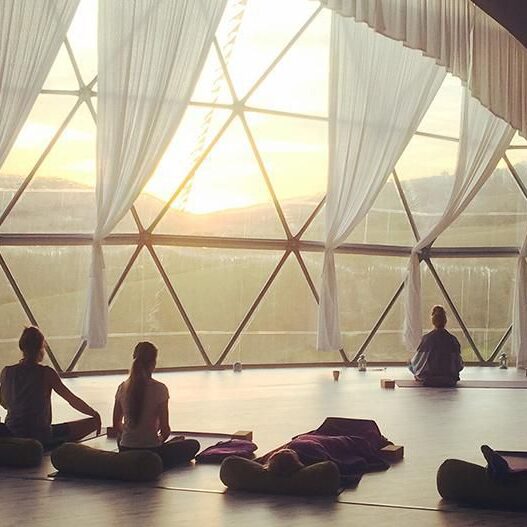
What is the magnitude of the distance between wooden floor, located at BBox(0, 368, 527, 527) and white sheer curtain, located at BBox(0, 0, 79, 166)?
3628 mm

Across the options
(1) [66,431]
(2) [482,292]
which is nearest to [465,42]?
(2) [482,292]

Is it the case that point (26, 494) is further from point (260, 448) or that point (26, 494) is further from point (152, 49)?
point (152, 49)

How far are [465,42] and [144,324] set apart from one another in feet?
41.8

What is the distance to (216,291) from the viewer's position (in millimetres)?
25828

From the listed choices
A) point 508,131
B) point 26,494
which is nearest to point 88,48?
point 508,131

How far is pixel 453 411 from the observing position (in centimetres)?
1182

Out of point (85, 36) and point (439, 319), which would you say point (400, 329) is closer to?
point (85, 36)

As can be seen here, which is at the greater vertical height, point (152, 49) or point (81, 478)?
point (152, 49)

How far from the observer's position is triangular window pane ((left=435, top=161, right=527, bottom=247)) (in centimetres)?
2325

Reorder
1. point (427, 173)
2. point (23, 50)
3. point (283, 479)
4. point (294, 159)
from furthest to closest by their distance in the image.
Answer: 1. point (294, 159)
2. point (427, 173)
3. point (23, 50)
4. point (283, 479)

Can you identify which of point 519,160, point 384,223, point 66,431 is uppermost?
point 519,160

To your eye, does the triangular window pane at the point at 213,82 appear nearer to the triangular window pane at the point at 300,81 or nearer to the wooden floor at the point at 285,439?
the triangular window pane at the point at 300,81

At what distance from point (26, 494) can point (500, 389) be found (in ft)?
29.5

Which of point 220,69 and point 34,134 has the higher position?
point 220,69
